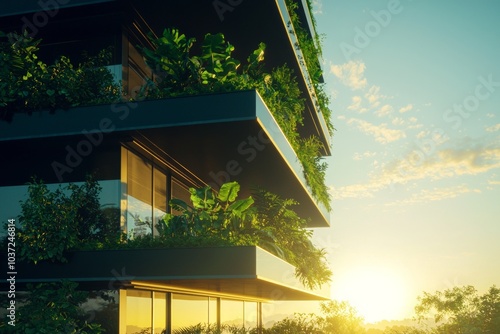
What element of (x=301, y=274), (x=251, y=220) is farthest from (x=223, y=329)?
(x=251, y=220)

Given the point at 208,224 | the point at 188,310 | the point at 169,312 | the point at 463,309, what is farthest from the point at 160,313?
the point at 463,309

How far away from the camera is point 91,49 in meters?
14.5

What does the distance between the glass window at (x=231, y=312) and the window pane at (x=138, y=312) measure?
8.60 meters

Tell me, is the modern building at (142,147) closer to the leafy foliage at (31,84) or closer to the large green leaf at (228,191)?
the leafy foliage at (31,84)

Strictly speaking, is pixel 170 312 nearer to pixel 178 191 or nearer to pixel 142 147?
pixel 178 191

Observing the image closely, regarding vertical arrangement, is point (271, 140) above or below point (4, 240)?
above

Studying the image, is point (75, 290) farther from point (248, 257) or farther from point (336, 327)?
point (336, 327)

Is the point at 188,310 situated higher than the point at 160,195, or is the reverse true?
the point at 160,195

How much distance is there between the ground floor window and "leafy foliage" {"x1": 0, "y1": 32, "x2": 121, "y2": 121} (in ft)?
14.2

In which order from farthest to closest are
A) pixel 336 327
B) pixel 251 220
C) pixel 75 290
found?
pixel 336 327 → pixel 251 220 → pixel 75 290

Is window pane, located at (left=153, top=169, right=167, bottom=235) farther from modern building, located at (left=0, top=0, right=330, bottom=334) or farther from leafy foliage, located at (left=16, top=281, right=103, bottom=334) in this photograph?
leafy foliage, located at (left=16, top=281, right=103, bottom=334)

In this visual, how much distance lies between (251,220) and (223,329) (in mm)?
9599

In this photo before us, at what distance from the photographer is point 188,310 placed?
18.0m

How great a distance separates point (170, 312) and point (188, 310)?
1.94 metres
